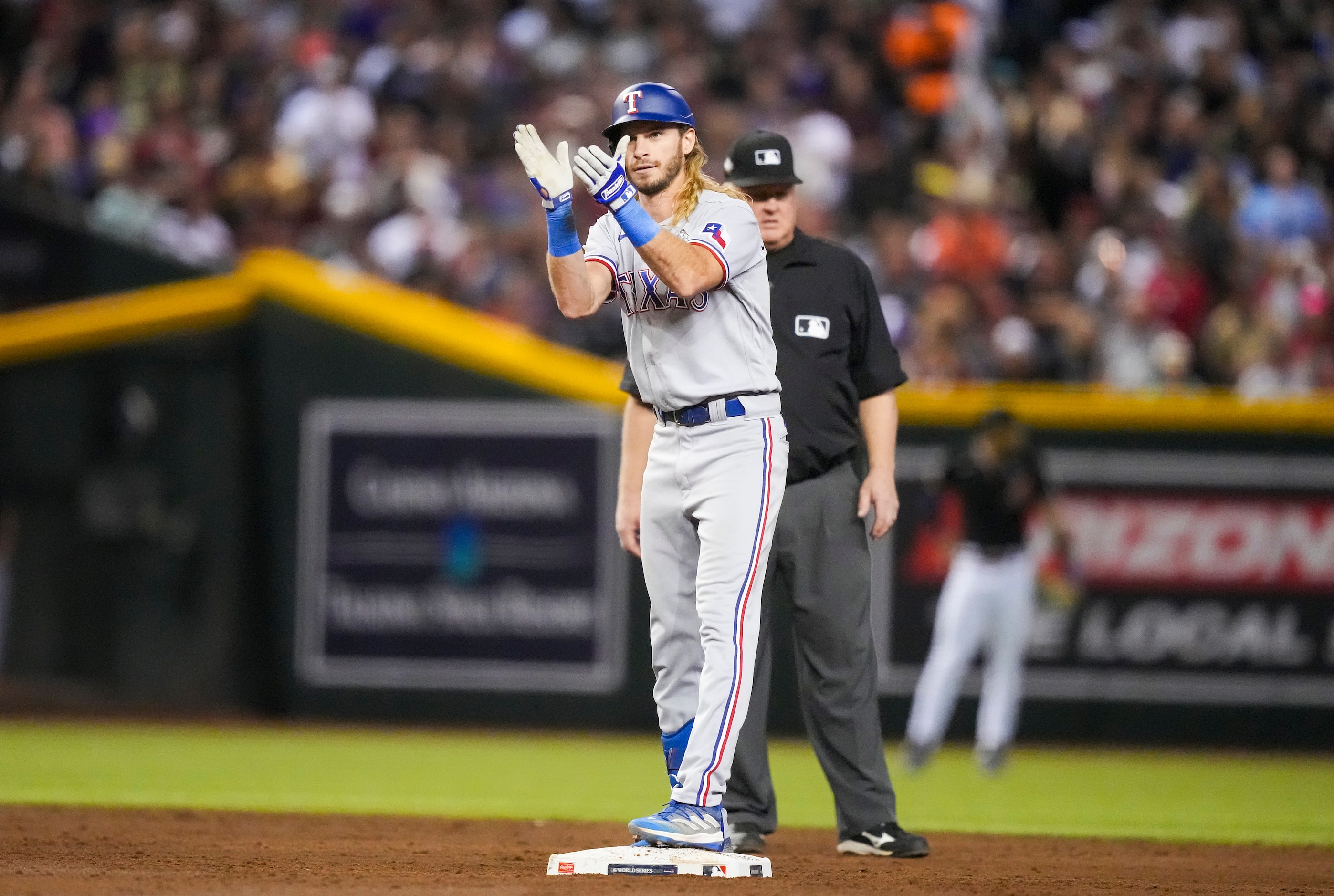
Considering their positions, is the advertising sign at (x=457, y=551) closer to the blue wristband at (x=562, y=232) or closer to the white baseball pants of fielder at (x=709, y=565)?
the white baseball pants of fielder at (x=709, y=565)

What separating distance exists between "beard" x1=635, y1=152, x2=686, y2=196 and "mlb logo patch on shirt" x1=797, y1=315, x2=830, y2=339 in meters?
0.96

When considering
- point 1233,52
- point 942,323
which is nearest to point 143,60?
point 942,323

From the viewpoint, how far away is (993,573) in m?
9.77

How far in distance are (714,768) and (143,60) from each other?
39.6ft

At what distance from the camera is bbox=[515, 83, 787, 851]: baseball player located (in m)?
4.89

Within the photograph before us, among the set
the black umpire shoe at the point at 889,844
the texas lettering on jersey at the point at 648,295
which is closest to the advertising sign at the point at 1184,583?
the black umpire shoe at the point at 889,844

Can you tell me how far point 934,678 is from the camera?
31.6 feet

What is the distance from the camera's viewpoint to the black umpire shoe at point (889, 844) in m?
5.65

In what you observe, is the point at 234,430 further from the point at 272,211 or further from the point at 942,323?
the point at 942,323

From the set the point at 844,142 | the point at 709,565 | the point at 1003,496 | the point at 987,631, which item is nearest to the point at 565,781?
the point at 987,631

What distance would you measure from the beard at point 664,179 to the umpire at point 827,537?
26.7 inches

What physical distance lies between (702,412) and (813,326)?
3.24 ft

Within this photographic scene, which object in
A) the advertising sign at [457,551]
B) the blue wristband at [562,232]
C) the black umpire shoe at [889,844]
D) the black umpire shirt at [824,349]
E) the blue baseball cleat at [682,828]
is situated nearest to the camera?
the blue wristband at [562,232]

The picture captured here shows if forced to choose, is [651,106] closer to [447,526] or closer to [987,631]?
[987,631]
